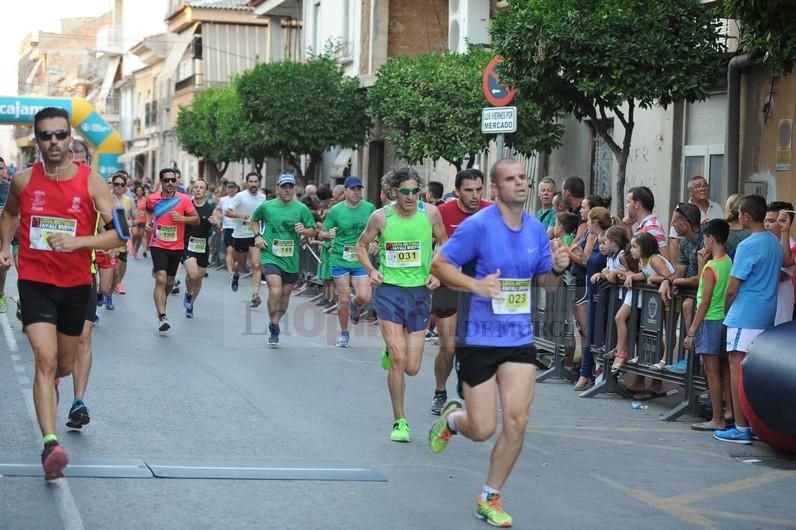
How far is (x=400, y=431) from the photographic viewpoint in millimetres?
9523

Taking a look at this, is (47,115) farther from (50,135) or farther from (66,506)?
(66,506)

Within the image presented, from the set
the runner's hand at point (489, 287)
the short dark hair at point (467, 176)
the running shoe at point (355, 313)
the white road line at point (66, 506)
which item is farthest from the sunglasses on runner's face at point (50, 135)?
the running shoe at point (355, 313)

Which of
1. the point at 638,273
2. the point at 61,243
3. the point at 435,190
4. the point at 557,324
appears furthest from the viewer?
the point at 435,190

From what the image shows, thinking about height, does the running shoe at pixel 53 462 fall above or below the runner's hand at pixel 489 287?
below

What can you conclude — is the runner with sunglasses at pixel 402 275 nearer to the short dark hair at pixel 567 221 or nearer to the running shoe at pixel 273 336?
the short dark hair at pixel 567 221

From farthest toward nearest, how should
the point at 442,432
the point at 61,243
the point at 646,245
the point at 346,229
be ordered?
the point at 346,229, the point at 646,245, the point at 442,432, the point at 61,243

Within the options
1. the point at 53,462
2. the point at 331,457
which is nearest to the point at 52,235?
the point at 53,462

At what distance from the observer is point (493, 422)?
7391 mm

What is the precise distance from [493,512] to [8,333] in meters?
10.1

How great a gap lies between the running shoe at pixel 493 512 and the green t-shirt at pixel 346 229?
889 centimetres

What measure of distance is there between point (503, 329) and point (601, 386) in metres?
5.45

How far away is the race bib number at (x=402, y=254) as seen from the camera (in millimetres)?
10516

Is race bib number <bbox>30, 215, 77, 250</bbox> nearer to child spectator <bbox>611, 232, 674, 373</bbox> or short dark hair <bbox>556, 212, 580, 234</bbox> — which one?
child spectator <bbox>611, 232, 674, 373</bbox>

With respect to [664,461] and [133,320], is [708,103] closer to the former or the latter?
[133,320]
